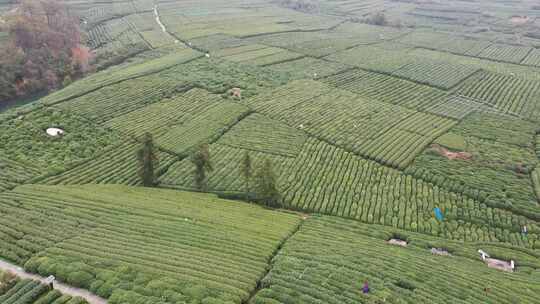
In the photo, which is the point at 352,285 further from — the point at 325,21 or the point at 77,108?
the point at 325,21

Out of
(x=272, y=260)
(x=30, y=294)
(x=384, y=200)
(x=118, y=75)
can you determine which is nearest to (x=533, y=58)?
(x=384, y=200)

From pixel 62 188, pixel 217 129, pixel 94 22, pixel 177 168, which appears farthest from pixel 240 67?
pixel 94 22

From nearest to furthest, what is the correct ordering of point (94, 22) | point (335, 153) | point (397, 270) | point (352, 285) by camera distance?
point (352, 285) < point (397, 270) < point (335, 153) < point (94, 22)

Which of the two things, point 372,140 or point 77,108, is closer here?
point 372,140

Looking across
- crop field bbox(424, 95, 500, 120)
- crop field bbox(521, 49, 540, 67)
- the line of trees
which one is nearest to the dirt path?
the line of trees

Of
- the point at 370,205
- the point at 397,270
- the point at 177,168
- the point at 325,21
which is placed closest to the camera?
the point at 397,270

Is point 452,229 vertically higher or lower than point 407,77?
lower
